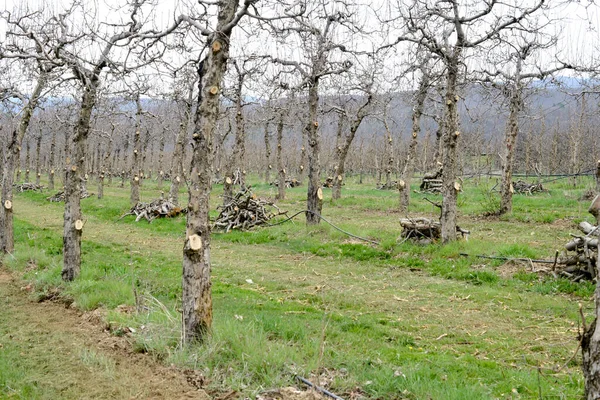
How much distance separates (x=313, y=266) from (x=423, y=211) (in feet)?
28.9

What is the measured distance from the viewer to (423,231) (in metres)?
11.5

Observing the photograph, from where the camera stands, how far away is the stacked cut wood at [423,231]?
11430 mm

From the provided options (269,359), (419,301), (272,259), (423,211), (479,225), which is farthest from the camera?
(423,211)

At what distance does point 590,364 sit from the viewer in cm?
251

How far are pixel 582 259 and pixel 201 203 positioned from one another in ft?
22.0

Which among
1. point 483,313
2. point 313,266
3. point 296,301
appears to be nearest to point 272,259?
point 313,266

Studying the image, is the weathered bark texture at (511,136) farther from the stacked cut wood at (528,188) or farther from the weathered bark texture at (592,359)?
the weathered bark texture at (592,359)

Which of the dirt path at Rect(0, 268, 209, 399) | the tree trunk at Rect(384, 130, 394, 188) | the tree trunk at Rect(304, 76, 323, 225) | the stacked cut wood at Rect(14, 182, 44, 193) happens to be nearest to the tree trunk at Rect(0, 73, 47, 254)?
the dirt path at Rect(0, 268, 209, 399)

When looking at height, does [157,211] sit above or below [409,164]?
below

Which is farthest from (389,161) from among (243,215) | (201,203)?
(201,203)

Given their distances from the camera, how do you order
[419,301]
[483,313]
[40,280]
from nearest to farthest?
[483,313] → [419,301] → [40,280]

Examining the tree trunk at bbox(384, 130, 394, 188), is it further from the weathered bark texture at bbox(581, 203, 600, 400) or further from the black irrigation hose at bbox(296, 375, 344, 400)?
the weathered bark texture at bbox(581, 203, 600, 400)

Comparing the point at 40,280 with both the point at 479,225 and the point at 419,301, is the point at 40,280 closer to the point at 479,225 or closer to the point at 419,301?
the point at 419,301

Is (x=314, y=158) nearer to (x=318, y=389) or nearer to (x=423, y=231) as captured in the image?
(x=423, y=231)
